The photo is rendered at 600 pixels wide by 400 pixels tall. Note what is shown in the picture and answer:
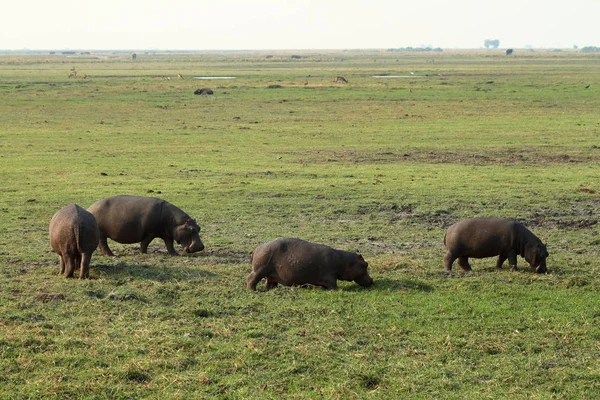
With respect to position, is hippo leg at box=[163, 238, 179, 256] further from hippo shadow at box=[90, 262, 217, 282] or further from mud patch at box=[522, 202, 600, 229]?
mud patch at box=[522, 202, 600, 229]

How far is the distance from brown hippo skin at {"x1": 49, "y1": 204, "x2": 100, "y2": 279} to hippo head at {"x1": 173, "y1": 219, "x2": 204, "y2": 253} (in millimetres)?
1877

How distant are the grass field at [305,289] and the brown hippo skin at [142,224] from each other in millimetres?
310

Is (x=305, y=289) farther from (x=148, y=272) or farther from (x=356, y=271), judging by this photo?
(x=148, y=272)

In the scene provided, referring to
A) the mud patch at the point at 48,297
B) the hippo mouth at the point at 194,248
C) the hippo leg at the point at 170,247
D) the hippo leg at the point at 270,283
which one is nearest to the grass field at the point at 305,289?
the mud patch at the point at 48,297

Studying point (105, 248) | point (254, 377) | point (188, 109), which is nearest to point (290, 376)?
point (254, 377)

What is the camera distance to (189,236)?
13.8 metres

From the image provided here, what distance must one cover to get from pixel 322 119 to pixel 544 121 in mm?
9855

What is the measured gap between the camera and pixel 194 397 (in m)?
7.73

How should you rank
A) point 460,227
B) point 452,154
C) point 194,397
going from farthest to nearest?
1. point 452,154
2. point 460,227
3. point 194,397

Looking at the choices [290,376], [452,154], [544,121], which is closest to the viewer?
[290,376]

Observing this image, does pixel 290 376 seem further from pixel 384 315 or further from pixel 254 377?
pixel 384 315

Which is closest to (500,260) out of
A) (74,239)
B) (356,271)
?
(356,271)

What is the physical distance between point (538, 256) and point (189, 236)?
5521mm

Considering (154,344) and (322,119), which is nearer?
(154,344)
